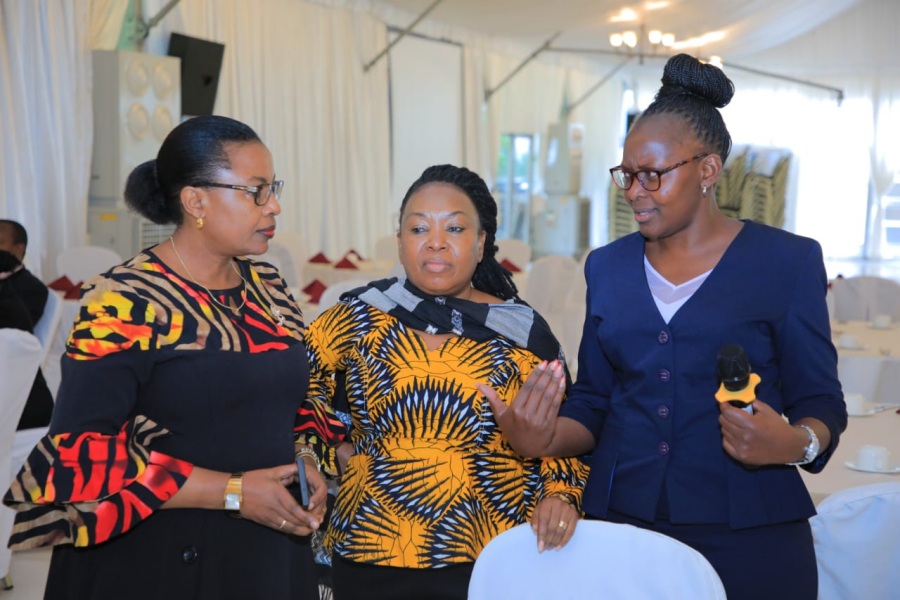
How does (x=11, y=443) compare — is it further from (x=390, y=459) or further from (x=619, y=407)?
(x=619, y=407)

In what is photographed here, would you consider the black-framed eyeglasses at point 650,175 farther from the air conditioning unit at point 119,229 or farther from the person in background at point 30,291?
the air conditioning unit at point 119,229

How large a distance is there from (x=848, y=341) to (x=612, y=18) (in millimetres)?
11335

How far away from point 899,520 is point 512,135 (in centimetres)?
1751

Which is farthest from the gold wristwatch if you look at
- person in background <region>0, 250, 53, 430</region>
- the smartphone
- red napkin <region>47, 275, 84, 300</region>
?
red napkin <region>47, 275, 84, 300</region>

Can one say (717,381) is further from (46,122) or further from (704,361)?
(46,122)

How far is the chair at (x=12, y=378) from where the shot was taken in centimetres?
375

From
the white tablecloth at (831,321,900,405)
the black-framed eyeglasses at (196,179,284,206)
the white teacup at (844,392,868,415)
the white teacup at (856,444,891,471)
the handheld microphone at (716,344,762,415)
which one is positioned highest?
the black-framed eyeglasses at (196,179,284,206)

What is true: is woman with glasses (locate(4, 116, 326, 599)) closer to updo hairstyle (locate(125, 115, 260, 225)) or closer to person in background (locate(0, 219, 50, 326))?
updo hairstyle (locate(125, 115, 260, 225))

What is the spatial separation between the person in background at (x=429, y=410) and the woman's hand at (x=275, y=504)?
0.19 m

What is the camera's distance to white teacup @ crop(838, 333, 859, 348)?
5566 millimetres

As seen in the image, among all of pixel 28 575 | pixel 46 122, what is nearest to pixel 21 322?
pixel 28 575

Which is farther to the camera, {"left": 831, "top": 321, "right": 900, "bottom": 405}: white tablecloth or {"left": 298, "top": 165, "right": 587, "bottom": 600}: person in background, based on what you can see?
{"left": 831, "top": 321, "right": 900, "bottom": 405}: white tablecloth

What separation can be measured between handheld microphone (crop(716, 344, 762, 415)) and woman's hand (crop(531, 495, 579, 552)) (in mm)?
443

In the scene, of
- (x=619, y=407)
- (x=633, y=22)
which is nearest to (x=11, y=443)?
(x=619, y=407)
